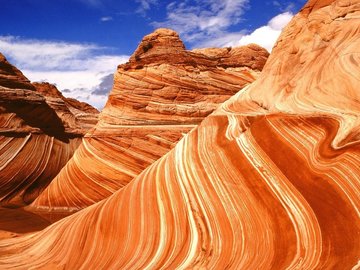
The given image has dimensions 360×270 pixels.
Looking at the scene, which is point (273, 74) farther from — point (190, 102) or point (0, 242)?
point (190, 102)

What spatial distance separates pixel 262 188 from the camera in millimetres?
5766

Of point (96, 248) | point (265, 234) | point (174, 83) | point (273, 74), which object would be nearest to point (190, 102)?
point (174, 83)

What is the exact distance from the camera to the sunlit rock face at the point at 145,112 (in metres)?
13.8

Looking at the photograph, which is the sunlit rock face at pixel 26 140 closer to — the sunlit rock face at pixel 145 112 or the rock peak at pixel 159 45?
the sunlit rock face at pixel 145 112

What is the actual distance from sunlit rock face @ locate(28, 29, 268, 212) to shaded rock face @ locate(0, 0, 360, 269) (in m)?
5.42

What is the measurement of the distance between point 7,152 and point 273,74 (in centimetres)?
1394

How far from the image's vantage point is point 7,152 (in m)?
17.8

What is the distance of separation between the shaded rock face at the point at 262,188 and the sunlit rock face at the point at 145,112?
5419 millimetres

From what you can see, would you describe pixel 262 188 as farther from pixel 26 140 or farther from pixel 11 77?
pixel 11 77

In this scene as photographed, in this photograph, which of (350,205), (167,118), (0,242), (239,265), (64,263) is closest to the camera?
(350,205)

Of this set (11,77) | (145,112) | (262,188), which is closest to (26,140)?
(11,77)

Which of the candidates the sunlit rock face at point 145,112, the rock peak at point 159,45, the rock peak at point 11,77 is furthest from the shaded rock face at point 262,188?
the rock peak at point 11,77

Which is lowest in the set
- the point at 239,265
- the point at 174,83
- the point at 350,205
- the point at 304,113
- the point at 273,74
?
the point at 239,265

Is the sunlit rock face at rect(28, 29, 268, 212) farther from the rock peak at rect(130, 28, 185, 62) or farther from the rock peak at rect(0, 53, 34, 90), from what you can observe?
the rock peak at rect(0, 53, 34, 90)
